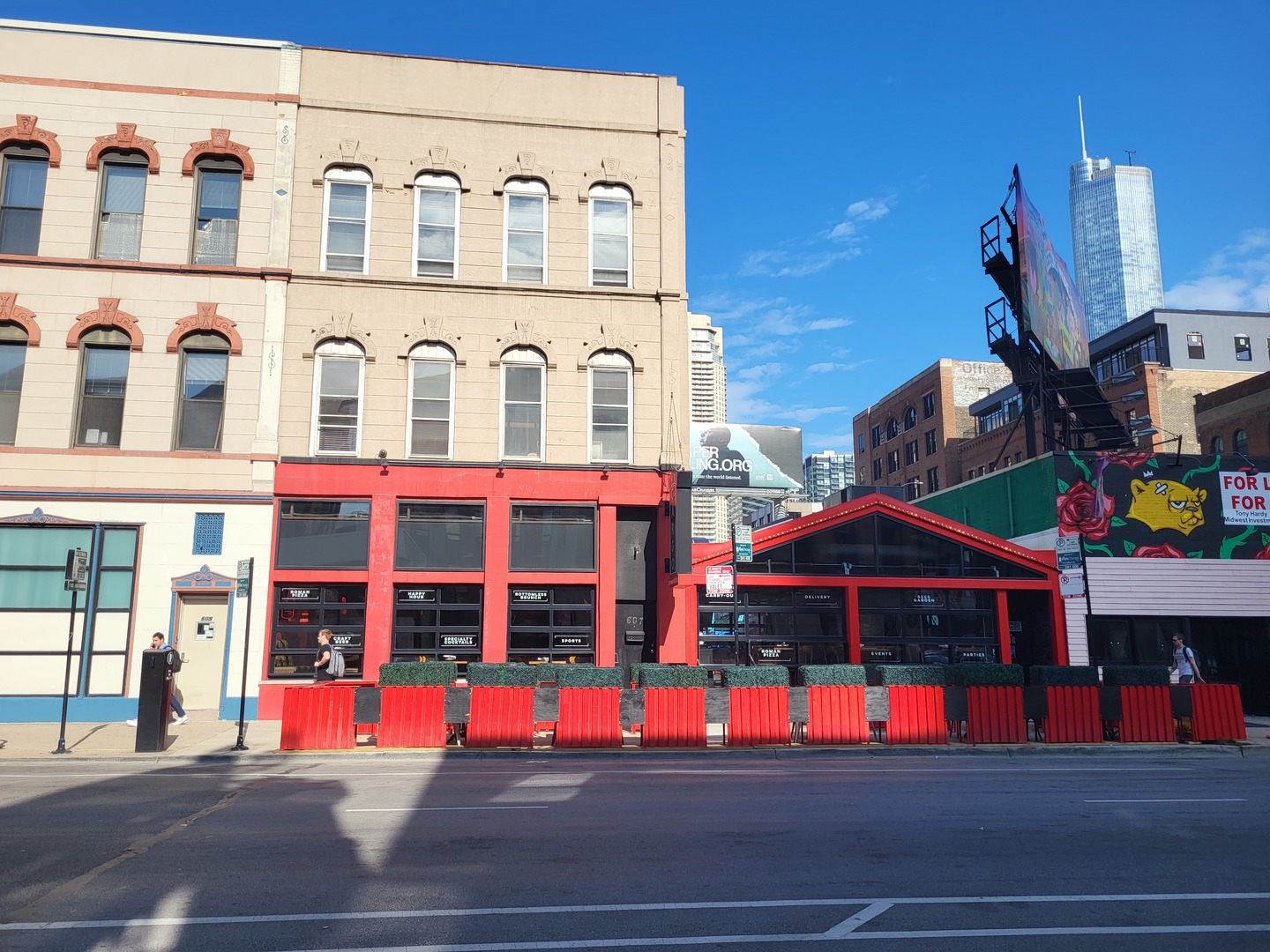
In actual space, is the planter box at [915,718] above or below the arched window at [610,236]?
below

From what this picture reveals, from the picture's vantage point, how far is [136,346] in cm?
2131

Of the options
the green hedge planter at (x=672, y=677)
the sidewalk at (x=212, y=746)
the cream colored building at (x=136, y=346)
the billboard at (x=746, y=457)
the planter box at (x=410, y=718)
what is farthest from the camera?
the billboard at (x=746, y=457)

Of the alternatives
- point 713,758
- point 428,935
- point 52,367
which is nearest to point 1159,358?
point 713,758

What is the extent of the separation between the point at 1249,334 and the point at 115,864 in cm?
6979

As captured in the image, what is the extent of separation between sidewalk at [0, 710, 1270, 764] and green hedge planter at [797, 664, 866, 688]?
3.74ft

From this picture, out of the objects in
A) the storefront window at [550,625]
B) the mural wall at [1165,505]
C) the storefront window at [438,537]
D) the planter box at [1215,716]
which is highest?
the mural wall at [1165,505]

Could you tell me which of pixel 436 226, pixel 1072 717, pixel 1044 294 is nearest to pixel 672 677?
pixel 1072 717

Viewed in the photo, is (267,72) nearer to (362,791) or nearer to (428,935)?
(362,791)

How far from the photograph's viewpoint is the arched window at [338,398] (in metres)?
21.9

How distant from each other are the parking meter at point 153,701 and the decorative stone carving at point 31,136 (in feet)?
43.0

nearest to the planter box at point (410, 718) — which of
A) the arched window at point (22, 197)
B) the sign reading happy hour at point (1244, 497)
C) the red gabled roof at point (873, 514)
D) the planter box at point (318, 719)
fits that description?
the planter box at point (318, 719)

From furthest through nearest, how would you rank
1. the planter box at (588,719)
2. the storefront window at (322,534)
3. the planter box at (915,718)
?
the storefront window at (322,534)
the planter box at (915,718)
the planter box at (588,719)

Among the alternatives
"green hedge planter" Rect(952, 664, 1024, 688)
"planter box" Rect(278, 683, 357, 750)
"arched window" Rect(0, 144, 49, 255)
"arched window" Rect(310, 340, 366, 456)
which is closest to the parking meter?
"planter box" Rect(278, 683, 357, 750)

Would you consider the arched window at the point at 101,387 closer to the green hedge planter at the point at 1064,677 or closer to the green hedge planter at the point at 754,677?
the green hedge planter at the point at 754,677
